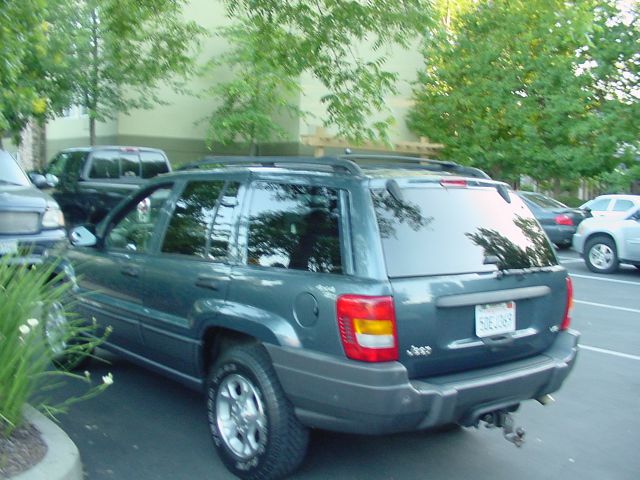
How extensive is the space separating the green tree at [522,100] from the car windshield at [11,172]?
13.3m

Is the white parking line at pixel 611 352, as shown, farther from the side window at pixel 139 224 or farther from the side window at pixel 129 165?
the side window at pixel 129 165

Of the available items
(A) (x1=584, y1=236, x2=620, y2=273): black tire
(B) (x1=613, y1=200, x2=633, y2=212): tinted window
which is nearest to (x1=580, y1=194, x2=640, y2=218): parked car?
(B) (x1=613, y1=200, x2=633, y2=212): tinted window

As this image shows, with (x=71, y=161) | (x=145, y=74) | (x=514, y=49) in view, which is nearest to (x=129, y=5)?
(x=71, y=161)

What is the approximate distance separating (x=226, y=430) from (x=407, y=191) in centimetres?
178

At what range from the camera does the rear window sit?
415 centimetres

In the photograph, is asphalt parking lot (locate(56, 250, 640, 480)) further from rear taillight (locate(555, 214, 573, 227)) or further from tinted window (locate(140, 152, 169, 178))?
rear taillight (locate(555, 214, 573, 227))

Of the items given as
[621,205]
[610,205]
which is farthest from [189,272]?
[610,205]

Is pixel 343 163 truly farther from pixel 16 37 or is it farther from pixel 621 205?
pixel 621 205

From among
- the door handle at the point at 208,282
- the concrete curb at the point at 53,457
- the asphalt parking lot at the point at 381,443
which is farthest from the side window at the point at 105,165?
the concrete curb at the point at 53,457

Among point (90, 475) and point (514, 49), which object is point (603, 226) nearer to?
point (514, 49)

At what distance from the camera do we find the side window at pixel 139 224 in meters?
5.58

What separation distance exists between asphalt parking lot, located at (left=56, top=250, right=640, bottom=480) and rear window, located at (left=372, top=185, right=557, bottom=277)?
1.29 meters

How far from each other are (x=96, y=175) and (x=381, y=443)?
9.87 metres

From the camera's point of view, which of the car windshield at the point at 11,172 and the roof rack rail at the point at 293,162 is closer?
the roof rack rail at the point at 293,162
